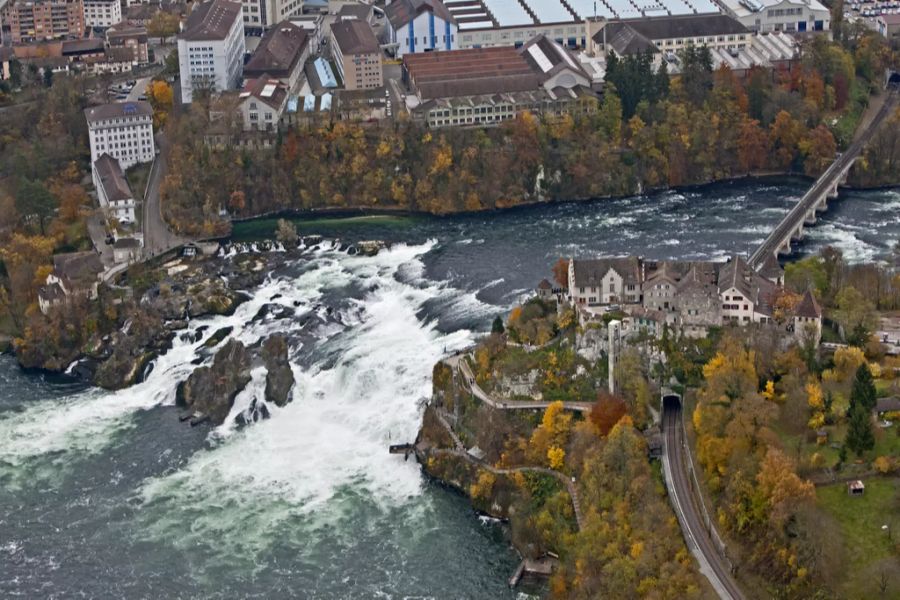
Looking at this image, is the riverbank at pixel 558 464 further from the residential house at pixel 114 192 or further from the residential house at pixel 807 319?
the residential house at pixel 114 192

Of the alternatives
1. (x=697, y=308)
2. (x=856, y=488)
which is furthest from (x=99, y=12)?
(x=856, y=488)

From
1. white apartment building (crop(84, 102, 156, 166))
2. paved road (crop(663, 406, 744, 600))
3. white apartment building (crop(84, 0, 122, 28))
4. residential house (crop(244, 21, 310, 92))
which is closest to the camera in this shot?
paved road (crop(663, 406, 744, 600))

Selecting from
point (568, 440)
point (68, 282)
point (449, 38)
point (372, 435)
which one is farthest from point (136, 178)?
point (568, 440)

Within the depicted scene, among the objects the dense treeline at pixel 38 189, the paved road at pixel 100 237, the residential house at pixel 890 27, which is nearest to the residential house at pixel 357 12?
the dense treeline at pixel 38 189

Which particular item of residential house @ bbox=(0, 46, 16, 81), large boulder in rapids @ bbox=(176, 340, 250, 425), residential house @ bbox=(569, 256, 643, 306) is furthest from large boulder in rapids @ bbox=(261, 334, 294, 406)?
residential house @ bbox=(0, 46, 16, 81)

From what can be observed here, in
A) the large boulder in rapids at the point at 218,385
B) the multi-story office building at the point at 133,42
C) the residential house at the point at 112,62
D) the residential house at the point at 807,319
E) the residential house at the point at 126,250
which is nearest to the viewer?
the residential house at the point at 807,319

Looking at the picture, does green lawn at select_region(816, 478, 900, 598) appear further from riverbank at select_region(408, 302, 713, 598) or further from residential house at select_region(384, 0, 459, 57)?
residential house at select_region(384, 0, 459, 57)

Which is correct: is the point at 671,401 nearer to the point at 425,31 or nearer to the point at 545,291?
the point at 545,291
